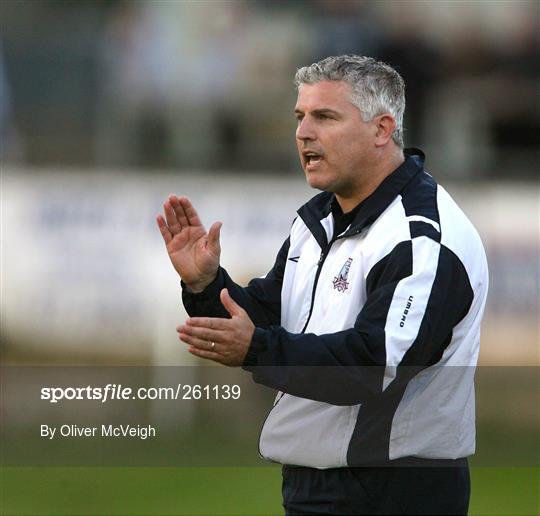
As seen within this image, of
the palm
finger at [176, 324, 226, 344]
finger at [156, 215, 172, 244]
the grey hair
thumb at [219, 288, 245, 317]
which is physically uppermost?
the grey hair

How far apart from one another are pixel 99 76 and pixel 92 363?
8.40ft

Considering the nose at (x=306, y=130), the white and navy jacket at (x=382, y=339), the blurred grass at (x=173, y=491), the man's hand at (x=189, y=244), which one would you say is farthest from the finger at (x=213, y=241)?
the blurred grass at (x=173, y=491)

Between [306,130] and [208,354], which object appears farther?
[306,130]

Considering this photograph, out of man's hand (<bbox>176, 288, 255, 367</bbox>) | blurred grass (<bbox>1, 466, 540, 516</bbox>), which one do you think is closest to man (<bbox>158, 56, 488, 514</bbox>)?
man's hand (<bbox>176, 288, 255, 367</bbox>)

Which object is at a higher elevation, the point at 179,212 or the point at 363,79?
the point at 363,79

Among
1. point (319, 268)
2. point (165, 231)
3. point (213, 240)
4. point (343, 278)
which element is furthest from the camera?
point (165, 231)

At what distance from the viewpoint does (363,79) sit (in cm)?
376

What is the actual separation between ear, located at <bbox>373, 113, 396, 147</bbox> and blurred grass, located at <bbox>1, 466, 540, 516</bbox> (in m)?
3.38

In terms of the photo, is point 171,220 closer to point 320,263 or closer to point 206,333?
point 320,263

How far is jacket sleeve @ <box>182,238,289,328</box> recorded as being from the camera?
3.92 m

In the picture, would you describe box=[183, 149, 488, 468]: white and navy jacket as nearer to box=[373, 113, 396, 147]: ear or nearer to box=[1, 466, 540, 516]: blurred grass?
box=[373, 113, 396, 147]: ear

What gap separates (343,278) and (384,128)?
539 millimetres

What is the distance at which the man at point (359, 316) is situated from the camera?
11.0 feet

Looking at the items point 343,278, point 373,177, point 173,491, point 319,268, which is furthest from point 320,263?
point 173,491
